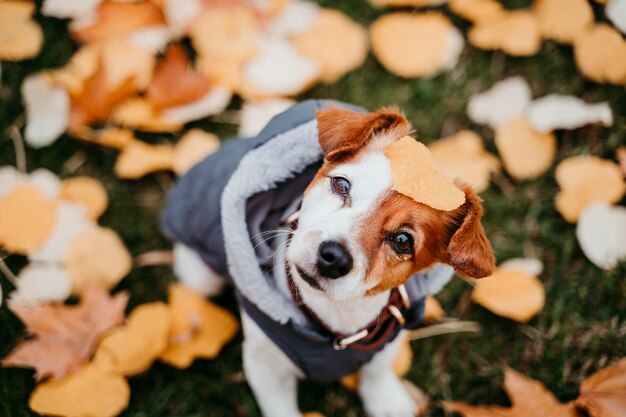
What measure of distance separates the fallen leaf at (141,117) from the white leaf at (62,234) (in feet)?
1.79

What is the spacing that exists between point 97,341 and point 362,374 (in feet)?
3.76

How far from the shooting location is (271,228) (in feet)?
6.70

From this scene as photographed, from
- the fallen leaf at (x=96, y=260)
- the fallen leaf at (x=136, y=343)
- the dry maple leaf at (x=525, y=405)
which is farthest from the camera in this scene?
the fallen leaf at (x=96, y=260)

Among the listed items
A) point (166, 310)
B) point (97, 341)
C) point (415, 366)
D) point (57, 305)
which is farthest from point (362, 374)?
point (57, 305)

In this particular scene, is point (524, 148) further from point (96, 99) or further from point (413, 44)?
point (96, 99)

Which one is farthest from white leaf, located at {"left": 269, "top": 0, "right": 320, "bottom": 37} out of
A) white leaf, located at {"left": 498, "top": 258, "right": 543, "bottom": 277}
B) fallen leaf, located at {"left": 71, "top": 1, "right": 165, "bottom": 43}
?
white leaf, located at {"left": 498, "top": 258, "right": 543, "bottom": 277}

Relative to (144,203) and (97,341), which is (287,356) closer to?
(97,341)

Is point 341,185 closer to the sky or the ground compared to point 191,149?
closer to the sky

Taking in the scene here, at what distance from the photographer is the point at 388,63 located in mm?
3143

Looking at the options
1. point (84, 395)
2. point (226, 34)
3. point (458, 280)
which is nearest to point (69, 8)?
point (226, 34)

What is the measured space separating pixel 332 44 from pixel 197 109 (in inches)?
34.2

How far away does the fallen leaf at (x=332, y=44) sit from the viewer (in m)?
3.16

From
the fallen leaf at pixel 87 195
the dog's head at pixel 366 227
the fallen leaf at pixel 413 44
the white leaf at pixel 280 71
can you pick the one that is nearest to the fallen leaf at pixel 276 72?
the white leaf at pixel 280 71

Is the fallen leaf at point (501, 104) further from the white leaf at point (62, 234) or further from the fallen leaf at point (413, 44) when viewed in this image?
the white leaf at point (62, 234)
